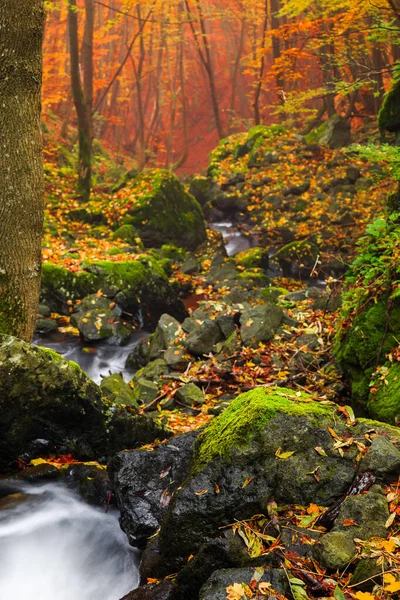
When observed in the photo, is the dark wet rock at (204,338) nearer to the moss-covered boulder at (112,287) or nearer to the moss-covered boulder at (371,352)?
the moss-covered boulder at (371,352)

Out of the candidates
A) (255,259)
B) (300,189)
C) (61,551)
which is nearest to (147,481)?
(61,551)

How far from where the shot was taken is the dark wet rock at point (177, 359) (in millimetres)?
7827

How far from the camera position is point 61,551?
448 centimetres

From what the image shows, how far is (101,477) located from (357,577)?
3.04 metres

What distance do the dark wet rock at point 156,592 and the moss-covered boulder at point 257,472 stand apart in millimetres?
170

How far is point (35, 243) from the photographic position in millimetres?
5094

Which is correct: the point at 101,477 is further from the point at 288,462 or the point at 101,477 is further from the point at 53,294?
the point at 53,294

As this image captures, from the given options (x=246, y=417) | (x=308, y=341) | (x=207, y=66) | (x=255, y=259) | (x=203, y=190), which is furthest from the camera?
(x=207, y=66)

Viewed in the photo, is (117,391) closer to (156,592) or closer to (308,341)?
(308,341)

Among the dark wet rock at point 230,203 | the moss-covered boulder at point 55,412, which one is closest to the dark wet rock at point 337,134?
the dark wet rock at point 230,203

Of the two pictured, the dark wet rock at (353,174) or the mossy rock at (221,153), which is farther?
the mossy rock at (221,153)

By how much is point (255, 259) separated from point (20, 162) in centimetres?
981

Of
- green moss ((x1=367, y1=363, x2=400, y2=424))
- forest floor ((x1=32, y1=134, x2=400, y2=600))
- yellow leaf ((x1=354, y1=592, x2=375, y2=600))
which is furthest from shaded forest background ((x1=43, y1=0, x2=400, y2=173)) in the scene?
yellow leaf ((x1=354, y1=592, x2=375, y2=600))

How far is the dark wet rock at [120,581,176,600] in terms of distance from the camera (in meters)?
3.12
